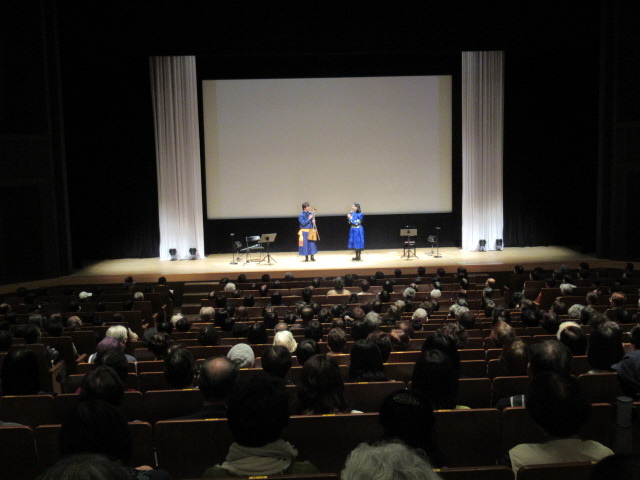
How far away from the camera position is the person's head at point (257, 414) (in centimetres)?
267

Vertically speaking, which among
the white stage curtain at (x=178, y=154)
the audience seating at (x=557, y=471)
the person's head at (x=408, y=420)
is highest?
the white stage curtain at (x=178, y=154)

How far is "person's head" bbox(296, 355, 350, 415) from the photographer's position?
12.1ft

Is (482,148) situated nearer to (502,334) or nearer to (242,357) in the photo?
(502,334)

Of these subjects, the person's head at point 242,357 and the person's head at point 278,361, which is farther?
the person's head at point 242,357

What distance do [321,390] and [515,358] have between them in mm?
1624

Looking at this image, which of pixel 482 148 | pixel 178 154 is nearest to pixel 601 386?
pixel 482 148

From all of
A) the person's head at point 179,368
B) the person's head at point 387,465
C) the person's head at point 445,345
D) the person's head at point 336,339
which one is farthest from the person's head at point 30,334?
the person's head at point 387,465

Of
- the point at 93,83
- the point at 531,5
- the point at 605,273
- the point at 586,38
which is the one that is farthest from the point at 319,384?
the point at 93,83

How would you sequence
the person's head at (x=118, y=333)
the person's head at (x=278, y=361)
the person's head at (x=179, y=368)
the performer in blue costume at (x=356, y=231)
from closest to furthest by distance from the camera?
1. the person's head at (x=179, y=368)
2. the person's head at (x=278, y=361)
3. the person's head at (x=118, y=333)
4. the performer in blue costume at (x=356, y=231)

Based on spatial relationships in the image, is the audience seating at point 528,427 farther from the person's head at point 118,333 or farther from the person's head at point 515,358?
the person's head at point 118,333

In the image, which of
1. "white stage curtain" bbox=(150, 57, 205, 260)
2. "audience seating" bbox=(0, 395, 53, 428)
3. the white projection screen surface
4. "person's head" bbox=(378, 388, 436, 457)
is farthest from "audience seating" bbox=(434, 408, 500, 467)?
"white stage curtain" bbox=(150, 57, 205, 260)

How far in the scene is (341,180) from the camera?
55.1 ft

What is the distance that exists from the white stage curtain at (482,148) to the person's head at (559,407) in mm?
14266

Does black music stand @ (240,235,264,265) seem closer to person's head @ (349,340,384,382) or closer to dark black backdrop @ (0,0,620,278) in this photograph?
dark black backdrop @ (0,0,620,278)
